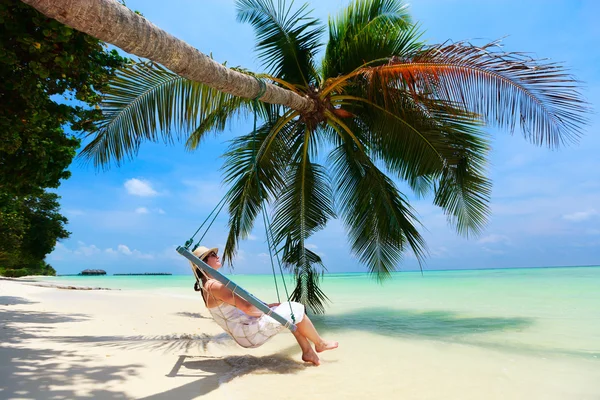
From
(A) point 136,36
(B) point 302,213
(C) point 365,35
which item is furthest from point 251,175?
(A) point 136,36

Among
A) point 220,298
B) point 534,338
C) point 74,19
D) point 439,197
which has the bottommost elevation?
point 534,338

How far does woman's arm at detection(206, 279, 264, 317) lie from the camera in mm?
3424

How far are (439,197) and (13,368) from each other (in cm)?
564

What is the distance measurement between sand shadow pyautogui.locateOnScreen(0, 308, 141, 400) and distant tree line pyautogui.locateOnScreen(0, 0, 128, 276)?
5.61 feet

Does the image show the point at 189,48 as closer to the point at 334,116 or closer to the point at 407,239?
the point at 334,116

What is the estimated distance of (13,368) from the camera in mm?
3059

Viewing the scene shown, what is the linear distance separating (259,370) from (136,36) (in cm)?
271

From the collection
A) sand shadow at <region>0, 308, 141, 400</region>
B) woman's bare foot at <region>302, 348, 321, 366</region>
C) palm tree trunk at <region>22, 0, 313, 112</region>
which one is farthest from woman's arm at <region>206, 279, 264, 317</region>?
palm tree trunk at <region>22, 0, 313, 112</region>

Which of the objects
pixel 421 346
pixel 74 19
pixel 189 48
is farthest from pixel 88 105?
pixel 421 346

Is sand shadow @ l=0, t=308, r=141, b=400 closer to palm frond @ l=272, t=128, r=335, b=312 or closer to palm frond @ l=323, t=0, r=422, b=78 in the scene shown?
palm frond @ l=272, t=128, r=335, b=312

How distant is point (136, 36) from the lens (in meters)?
2.46

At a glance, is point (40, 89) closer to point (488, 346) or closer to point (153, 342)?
point (153, 342)

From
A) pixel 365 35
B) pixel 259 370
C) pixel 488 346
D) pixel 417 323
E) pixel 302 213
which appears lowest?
pixel 417 323

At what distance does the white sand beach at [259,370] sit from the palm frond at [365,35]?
13.3 ft
